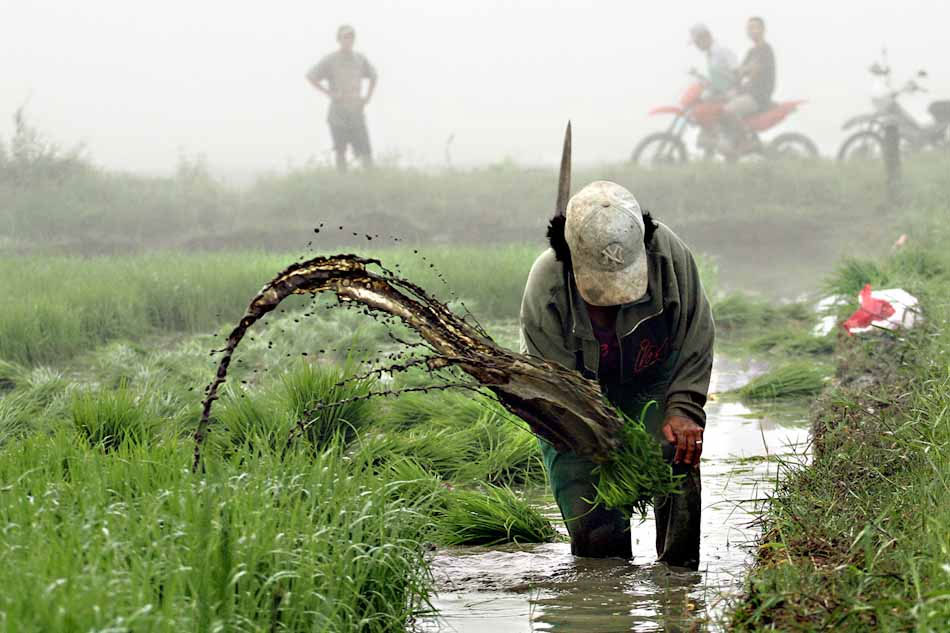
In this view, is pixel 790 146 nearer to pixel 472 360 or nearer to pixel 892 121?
pixel 892 121

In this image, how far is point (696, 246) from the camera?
1930 centimetres

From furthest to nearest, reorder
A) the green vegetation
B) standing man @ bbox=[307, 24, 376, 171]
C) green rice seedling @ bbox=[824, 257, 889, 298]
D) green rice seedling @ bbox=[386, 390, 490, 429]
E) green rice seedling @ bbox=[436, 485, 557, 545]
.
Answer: standing man @ bbox=[307, 24, 376, 171] → green rice seedling @ bbox=[824, 257, 889, 298] → green rice seedling @ bbox=[386, 390, 490, 429] → green rice seedling @ bbox=[436, 485, 557, 545] → the green vegetation

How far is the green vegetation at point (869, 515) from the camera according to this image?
341 centimetres

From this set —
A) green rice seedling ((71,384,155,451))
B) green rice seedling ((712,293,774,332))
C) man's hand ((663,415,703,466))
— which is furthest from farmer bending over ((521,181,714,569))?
green rice seedling ((712,293,774,332))

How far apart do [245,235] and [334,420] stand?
12.9m

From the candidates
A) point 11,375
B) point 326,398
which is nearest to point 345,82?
point 11,375

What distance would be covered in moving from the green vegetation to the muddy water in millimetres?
209

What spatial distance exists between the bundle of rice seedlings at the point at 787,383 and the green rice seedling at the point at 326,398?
2.95 meters

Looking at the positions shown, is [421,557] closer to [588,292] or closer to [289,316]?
[588,292]

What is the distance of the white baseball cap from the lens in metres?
4.38

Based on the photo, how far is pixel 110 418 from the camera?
19.2ft

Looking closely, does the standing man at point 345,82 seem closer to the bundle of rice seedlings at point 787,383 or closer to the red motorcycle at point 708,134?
the red motorcycle at point 708,134

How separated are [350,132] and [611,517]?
52.5 feet

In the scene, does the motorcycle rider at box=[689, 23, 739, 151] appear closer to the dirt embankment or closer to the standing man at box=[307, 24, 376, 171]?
the standing man at box=[307, 24, 376, 171]
